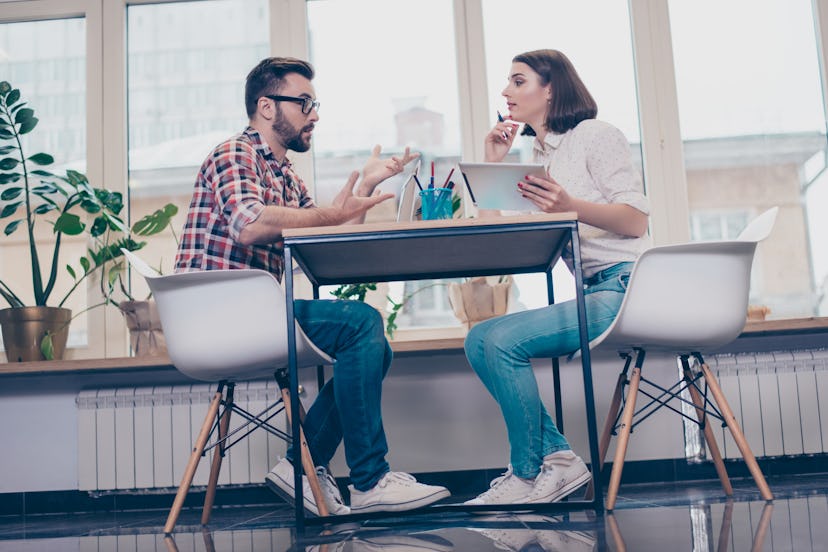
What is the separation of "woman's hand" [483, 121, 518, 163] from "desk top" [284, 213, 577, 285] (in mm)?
362

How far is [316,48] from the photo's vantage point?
3.71 meters

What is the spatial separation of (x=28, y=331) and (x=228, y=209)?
4.79 ft

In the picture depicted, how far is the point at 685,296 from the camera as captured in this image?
2115mm

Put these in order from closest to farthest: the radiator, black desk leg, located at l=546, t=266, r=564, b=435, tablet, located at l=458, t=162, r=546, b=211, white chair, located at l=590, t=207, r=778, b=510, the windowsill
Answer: tablet, located at l=458, t=162, r=546, b=211 < white chair, located at l=590, t=207, r=778, b=510 < black desk leg, located at l=546, t=266, r=564, b=435 < the windowsill < the radiator

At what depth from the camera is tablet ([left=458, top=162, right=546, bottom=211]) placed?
77.9 inches

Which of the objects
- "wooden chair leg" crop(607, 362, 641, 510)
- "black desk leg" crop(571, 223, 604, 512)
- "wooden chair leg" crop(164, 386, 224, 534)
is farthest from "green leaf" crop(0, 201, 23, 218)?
"wooden chair leg" crop(607, 362, 641, 510)

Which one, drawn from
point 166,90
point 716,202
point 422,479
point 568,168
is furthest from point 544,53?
point 166,90

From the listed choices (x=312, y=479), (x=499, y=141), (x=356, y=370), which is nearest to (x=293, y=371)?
(x=356, y=370)

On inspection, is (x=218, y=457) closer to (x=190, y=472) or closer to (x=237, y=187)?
(x=190, y=472)

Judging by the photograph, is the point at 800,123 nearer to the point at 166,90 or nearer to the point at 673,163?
the point at 673,163

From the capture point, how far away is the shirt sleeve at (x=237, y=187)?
7.02 feet

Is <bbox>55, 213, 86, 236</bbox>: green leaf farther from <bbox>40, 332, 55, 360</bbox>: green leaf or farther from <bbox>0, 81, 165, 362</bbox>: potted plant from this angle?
<bbox>40, 332, 55, 360</bbox>: green leaf

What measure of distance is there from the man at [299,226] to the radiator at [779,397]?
4.79ft

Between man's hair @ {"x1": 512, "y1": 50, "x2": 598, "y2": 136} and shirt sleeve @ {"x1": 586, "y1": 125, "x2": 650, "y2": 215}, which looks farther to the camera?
man's hair @ {"x1": 512, "y1": 50, "x2": 598, "y2": 136}
